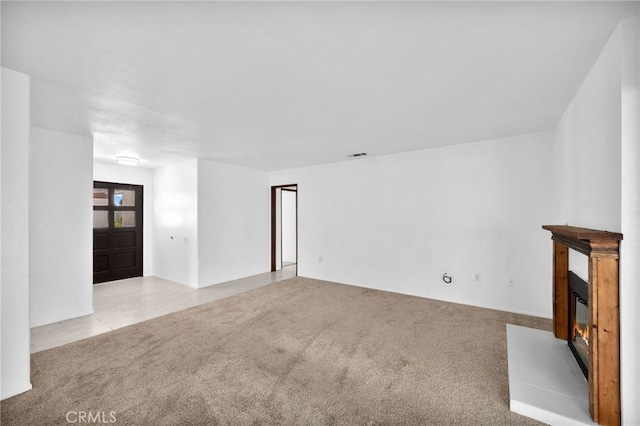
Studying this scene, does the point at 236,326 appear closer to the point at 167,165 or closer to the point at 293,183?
the point at 293,183

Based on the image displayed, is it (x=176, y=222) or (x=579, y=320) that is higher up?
(x=176, y=222)

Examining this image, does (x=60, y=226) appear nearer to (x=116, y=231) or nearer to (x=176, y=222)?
(x=176, y=222)

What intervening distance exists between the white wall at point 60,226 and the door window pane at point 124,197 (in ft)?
7.30

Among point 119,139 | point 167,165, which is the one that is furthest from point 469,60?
point 167,165

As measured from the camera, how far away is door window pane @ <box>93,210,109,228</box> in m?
Answer: 5.39

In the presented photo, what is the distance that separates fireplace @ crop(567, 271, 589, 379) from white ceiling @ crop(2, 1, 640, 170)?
5.62 ft

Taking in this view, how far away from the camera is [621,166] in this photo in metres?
1.56

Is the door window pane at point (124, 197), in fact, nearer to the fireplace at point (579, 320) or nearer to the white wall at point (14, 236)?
the white wall at point (14, 236)

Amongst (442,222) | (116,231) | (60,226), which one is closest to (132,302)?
(60,226)

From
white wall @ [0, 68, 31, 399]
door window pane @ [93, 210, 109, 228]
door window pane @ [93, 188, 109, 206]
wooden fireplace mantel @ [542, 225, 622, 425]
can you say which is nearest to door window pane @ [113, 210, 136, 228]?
door window pane @ [93, 210, 109, 228]

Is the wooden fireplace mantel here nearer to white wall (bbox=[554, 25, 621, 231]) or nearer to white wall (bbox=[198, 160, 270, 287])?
white wall (bbox=[554, 25, 621, 231])

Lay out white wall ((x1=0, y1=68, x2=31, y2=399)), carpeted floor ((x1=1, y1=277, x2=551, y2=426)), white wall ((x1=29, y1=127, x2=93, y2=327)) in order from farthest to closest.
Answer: white wall ((x1=29, y1=127, x2=93, y2=327)) → white wall ((x1=0, y1=68, x2=31, y2=399)) → carpeted floor ((x1=1, y1=277, x2=551, y2=426))

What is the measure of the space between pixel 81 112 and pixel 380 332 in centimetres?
399

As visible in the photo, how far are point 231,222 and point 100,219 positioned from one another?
2.62 m
